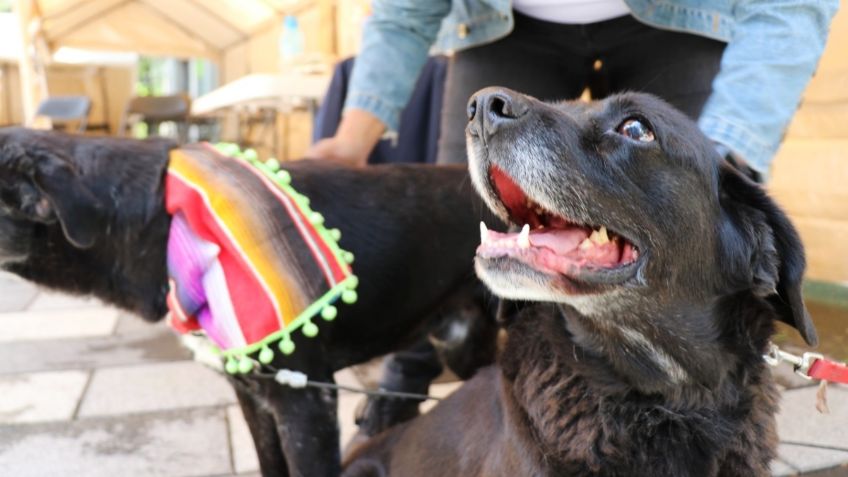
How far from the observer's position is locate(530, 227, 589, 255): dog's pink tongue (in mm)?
1387

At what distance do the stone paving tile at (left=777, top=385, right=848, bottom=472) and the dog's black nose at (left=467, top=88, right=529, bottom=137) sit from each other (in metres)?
1.47

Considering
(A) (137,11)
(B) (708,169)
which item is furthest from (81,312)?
(A) (137,11)

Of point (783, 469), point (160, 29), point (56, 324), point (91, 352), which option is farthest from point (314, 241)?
point (160, 29)

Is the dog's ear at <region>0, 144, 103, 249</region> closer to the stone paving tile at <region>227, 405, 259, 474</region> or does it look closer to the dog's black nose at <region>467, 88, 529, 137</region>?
the stone paving tile at <region>227, 405, 259, 474</region>

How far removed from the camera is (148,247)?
2043 millimetres

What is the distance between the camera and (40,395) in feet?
10.4

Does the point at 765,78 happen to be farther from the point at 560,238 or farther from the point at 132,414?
the point at 132,414

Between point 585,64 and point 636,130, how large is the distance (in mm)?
1104

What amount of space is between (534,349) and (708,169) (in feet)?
1.72

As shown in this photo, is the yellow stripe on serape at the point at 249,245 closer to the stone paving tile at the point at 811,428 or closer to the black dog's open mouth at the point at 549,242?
the black dog's open mouth at the point at 549,242

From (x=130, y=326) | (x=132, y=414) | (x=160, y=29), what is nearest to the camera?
(x=132, y=414)

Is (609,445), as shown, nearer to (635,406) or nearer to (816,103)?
(635,406)

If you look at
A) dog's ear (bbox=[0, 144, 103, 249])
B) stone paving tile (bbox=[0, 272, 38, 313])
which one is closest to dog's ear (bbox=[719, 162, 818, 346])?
dog's ear (bbox=[0, 144, 103, 249])

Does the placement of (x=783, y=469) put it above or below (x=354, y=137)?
below
